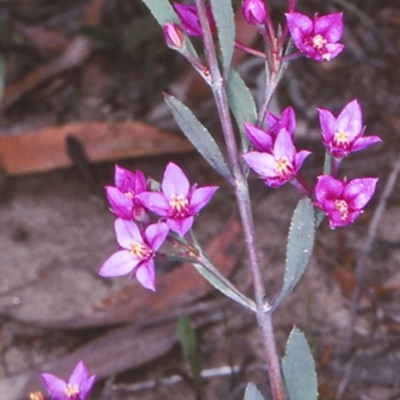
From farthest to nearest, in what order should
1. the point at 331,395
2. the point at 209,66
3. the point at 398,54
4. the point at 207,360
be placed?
the point at 398,54, the point at 207,360, the point at 331,395, the point at 209,66

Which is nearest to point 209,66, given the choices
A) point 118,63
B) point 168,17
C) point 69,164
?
point 168,17

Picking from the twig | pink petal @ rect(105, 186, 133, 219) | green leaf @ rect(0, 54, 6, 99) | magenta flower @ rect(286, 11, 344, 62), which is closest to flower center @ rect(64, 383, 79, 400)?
pink petal @ rect(105, 186, 133, 219)

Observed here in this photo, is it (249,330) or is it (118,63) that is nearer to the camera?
(249,330)

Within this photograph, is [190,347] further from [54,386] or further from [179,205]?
[179,205]

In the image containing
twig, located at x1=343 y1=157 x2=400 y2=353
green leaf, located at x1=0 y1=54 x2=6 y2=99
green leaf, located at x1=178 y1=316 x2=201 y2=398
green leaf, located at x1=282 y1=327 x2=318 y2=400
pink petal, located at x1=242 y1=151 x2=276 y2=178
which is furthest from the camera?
green leaf, located at x1=0 y1=54 x2=6 y2=99

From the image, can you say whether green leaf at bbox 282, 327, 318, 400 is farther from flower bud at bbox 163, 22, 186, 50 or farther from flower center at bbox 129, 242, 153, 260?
flower bud at bbox 163, 22, 186, 50

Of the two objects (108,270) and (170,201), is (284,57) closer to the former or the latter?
(170,201)

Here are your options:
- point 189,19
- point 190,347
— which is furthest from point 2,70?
point 189,19

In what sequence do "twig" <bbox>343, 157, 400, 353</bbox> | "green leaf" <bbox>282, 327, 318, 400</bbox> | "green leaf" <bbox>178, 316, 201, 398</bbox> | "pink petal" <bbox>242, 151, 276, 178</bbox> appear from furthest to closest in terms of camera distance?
1. "twig" <bbox>343, 157, 400, 353</bbox>
2. "green leaf" <bbox>178, 316, 201, 398</bbox>
3. "green leaf" <bbox>282, 327, 318, 400</bbox>
4. "pink petal" <bbox>242, 151, 276, 178</bbox>

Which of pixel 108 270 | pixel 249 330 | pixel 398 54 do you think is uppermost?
pixel 108 270
